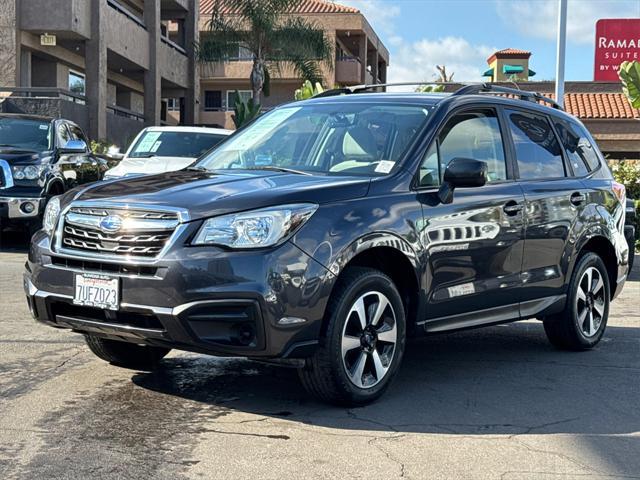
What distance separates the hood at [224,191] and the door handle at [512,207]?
49.5 inches

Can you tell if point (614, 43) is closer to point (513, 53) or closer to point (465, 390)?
point (513, 53)

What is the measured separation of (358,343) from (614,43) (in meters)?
38.7

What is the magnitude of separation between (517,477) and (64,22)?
2350 centimetres

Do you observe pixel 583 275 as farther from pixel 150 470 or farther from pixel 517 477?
pixel 150 470

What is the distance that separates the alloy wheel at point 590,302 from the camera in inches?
283

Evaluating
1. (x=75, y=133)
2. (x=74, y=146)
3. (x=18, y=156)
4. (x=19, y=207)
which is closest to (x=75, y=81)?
(x=75, y=133)

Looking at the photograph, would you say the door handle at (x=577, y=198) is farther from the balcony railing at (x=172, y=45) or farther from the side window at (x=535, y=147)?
the balcony railing at (x=172, y=45)

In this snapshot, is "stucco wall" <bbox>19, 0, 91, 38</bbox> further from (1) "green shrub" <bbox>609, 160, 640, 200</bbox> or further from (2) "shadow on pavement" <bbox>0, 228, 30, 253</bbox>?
(1) "green shrub" <bbox>609, 160, 640, 200</bbox>

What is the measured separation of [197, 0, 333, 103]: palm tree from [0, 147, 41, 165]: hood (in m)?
20.1

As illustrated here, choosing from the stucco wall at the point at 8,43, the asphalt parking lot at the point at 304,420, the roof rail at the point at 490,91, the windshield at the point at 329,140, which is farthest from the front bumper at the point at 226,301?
the stucco wall at the point at 8,43

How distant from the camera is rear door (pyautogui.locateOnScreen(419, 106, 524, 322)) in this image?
225 inches

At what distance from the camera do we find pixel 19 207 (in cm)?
1306

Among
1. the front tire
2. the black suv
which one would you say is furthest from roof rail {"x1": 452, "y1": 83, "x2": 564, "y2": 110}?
the front tire

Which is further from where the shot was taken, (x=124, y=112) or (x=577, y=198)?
(x=124, y=112)
